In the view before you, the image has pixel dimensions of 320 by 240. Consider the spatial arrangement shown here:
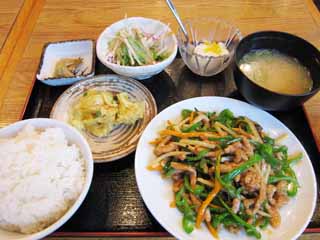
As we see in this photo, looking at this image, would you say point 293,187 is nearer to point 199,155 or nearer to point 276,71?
point 199,155

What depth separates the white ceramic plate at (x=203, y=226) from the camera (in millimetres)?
1013

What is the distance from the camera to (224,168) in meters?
1.06

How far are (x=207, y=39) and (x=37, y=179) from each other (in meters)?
1.18

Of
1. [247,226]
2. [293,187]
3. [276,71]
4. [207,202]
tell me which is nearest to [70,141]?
[207,202]

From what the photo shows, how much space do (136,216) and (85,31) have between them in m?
1.26

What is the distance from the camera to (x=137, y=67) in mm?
1413

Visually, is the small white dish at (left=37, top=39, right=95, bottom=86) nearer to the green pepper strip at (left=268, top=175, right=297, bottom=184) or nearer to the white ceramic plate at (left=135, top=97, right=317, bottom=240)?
the white ceramic plate at (left=135, top=97, right=317, bottom=240)

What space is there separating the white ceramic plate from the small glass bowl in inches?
8.3

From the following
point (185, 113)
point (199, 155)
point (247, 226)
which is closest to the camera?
point (247, 226)

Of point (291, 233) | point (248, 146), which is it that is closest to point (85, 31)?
point (248, 146)

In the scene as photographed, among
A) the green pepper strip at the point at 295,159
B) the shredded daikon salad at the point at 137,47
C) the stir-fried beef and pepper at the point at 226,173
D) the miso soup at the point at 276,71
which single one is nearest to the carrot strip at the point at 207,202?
the stir-fried beef and pepper at the point at 226,173

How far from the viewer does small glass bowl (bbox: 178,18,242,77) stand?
146 centimetres

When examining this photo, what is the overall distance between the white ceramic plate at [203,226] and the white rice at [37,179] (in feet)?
0.84

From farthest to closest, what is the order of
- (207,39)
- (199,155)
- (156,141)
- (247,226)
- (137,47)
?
(207,39) → (137,47) → (156,141) → (199,155) → (247,226)
